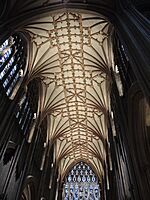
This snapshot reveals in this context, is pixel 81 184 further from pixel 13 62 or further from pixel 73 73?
pixel 13 62

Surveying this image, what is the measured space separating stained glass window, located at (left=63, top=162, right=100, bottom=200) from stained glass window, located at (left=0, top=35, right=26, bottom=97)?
16811 millimetres

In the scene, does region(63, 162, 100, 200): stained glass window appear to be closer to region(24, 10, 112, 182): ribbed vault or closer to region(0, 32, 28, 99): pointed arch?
region(24, 10, 112, 182): ribbed vault

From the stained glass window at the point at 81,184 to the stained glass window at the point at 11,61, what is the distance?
16.8 metres

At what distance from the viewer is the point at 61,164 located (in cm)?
2705

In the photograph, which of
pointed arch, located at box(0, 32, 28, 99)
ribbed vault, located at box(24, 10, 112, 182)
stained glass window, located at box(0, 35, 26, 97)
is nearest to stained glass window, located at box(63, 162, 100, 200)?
ribbed vault, located at box(24, 10, 112, 182)

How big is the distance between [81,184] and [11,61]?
18359mm

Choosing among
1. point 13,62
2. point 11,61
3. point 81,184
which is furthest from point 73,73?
point 81,184

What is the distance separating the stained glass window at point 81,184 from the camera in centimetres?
2523

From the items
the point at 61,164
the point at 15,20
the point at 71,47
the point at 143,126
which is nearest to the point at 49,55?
the point at 71,47

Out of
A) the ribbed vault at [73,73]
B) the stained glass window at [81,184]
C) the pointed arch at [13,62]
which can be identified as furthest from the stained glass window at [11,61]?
the stained glass window at [81,184]

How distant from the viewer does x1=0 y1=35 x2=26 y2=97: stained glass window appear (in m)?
12.4

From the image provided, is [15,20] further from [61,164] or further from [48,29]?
[61,164]

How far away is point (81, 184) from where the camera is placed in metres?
26.3

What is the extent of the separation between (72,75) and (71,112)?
16.3 feet
